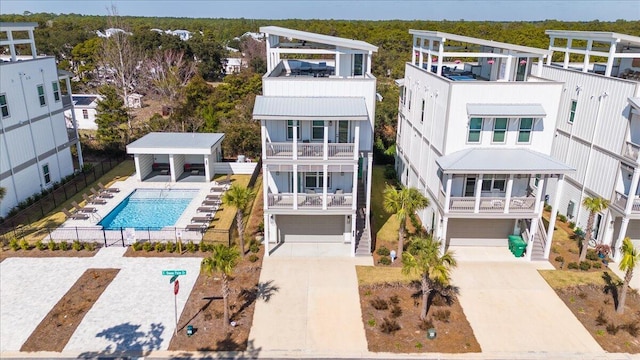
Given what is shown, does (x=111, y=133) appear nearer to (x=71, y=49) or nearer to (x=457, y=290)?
(x=457, y=290)

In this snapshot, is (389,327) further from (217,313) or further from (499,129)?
(499,129)

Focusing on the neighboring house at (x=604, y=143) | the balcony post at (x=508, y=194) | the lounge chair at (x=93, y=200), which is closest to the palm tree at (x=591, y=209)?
the neighboring house at (x=604, y=143)

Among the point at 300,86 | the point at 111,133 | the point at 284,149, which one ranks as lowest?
the point at 111,133

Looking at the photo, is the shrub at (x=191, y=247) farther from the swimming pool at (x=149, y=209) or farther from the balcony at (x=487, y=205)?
the balcony at (x=487, y=205)

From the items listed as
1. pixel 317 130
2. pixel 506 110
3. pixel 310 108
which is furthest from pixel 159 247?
pixel 506 110

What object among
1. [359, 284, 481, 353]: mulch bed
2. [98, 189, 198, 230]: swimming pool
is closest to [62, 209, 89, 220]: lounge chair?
[98, 189, 198, 230]: swimming pool

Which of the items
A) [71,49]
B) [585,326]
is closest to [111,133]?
[585,326]

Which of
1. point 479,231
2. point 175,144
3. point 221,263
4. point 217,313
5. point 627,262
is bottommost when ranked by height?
point 217,313
